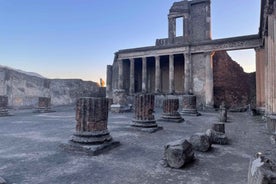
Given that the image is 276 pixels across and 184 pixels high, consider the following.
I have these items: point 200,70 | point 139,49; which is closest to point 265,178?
point 200,70

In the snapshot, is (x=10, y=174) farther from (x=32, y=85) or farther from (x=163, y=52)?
(x=163, y=52)

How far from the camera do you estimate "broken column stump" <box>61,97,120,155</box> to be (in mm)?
4180

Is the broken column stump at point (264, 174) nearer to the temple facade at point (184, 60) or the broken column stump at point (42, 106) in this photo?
the temple facade at point (184, 60)

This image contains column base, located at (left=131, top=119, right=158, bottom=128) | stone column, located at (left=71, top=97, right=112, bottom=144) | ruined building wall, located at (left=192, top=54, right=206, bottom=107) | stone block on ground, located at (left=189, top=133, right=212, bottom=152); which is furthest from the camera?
ruined building wall, located at (left=192, top=54, right=206, bottom=107)

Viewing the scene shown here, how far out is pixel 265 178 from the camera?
1.53m

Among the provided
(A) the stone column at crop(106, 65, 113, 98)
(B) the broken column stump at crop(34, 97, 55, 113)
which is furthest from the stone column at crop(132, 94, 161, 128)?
(A) the stone column at crop(106, 65, 113, 98)

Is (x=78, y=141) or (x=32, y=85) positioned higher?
(x=32, y=85)

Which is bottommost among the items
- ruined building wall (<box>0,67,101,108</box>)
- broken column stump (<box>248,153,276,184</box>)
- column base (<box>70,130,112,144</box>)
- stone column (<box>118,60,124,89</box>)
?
column base (<box>70,130,112,144</box>)

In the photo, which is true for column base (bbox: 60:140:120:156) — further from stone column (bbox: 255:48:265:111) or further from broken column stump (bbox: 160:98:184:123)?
stone column (bbox: 255:48:265:111)

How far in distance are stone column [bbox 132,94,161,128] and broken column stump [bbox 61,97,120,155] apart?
85.1 inches

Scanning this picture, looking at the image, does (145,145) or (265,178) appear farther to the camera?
(145,145)

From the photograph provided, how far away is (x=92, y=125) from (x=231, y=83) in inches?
875

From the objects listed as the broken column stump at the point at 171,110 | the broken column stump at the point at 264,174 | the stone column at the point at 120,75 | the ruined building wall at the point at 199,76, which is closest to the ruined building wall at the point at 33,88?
the stone column at the point at 120,75

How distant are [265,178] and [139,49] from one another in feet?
71.1
